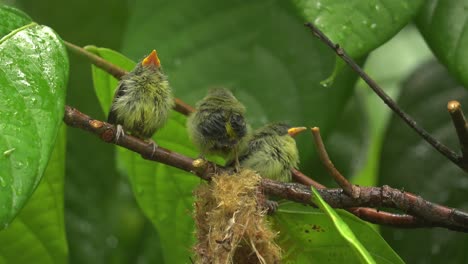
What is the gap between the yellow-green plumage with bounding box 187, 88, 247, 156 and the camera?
5.39ft

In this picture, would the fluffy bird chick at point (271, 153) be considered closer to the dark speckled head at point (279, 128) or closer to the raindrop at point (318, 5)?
the dark speckled head at point (279, 128)

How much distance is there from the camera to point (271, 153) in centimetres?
171

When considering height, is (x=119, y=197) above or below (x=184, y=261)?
below

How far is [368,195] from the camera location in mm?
1364

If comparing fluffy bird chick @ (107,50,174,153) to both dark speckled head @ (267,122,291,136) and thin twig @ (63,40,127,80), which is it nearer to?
Answer: thin twig @ (63,40,127,80)

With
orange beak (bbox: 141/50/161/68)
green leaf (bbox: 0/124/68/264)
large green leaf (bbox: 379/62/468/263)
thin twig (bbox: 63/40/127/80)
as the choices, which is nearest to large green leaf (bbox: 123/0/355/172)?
orange beak (bbox: 141/50/161/68)

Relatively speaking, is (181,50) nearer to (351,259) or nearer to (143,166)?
(143,166)

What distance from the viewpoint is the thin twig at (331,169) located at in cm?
126

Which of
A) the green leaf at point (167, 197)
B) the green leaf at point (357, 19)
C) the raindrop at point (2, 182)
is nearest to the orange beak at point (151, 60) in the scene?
the green leaf at point (167, 197)

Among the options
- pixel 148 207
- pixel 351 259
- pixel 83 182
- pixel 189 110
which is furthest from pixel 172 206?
pixel 83 182

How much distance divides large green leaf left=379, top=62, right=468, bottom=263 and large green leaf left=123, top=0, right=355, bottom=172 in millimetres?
257

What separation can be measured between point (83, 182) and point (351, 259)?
3.86 feet

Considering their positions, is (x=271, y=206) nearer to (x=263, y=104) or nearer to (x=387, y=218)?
(x=387, y=218)

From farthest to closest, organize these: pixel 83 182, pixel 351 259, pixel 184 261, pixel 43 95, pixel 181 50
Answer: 1. pixel 83 182
2. pixel 181 50
3. pixel 184 261
4. pixel 351 259
5. pixel 43 95
